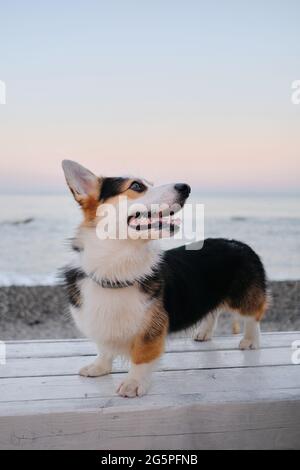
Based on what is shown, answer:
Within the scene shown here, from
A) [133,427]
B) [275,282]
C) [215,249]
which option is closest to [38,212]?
[275,282]

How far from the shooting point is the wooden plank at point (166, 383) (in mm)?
2111

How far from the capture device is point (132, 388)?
211 centimetres

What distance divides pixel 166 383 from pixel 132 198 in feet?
2.65

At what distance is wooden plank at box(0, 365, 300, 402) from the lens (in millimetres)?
2111

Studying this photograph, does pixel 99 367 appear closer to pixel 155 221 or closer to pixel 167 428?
pixel 167 428

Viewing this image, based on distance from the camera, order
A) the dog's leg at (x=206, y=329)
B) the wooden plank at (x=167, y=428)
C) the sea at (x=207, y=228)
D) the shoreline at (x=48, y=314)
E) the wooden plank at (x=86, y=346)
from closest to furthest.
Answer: the wooden plank at (x=167, y=428) → the wooden plank at (x=86, y=346) → the dog's leg at (x=206, y=329) → the shoreline at (x=48, y=314) → the sea at (x=207, y=228)

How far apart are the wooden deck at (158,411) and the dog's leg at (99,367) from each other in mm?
39

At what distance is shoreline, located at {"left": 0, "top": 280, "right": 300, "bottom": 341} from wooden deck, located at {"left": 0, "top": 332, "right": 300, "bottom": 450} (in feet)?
13.2

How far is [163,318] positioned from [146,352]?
17cm

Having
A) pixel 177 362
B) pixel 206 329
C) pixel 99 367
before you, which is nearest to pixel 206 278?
pixel 206 329

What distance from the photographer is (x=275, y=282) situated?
7.66 meters

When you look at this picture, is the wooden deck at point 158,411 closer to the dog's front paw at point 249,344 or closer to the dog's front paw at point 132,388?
the dog's front paw at point 132,388

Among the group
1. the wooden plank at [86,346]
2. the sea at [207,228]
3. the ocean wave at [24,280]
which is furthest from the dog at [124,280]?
the sea at [207,228]

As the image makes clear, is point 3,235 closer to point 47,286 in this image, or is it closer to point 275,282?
point 47,286
